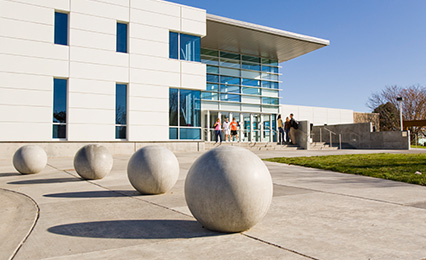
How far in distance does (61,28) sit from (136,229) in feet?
57.2

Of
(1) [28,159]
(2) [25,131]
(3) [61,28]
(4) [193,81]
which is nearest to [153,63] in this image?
(4) [193,81]

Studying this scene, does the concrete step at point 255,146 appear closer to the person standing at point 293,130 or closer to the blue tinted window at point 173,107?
the person standing at point 293,130

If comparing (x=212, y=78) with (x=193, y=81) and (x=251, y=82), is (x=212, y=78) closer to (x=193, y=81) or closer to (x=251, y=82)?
(x=251, y=82)

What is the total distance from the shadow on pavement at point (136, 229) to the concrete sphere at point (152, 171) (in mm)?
2031

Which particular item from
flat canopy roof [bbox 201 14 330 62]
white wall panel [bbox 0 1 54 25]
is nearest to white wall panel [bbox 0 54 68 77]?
white wall panel [bbox 0 1 54 25]

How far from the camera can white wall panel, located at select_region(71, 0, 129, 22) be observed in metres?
18.8

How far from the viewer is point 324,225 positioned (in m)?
4.44

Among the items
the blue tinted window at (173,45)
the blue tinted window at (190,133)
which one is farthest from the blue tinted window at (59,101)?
the blue tinted window at (190,133)

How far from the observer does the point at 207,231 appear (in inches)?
165

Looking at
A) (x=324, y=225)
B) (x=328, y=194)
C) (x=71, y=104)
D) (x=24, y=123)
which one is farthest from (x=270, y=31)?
(x=324, y=225)

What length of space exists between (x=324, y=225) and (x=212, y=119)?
25.3m

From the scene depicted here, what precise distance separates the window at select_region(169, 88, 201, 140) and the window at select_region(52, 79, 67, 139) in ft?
20.4

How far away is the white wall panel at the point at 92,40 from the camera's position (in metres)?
18.7

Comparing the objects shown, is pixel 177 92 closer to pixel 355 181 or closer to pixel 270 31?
pixel 270 31
